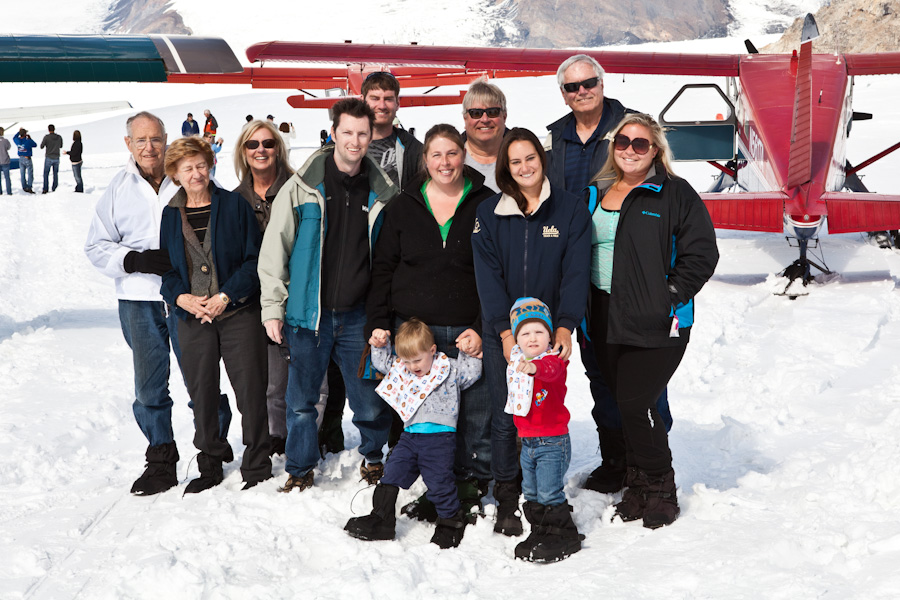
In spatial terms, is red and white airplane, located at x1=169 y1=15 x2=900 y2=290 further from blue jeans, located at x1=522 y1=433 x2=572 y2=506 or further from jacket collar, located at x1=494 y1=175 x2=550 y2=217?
blue jeans, located at x1=522 y1=433 x2=572 y2=506

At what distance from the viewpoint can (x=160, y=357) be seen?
396 centimetres

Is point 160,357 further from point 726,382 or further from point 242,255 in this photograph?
point 726,382

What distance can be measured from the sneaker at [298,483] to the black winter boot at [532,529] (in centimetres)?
113

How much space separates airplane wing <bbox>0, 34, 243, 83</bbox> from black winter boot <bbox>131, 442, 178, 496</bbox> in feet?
13.4

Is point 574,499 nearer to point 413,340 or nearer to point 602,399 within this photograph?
point 602,399

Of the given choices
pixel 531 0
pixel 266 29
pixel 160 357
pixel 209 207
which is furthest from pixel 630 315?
pixel 531 0

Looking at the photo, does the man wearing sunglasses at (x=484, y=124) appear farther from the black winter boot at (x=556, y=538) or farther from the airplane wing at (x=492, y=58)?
the airplane wing at (x=492, y=58)

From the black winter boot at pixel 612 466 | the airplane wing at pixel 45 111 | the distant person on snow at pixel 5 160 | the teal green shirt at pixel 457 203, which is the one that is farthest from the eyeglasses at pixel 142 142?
the airplane wing at pixel 45 111

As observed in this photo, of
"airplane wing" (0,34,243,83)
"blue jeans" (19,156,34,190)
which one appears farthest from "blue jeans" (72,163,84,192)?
"airplane wing" (0,34,243,83)

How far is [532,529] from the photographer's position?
323cm

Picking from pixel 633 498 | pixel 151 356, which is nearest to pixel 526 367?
pixel 633 498

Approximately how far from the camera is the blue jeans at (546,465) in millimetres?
3178

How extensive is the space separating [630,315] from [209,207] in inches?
80.8

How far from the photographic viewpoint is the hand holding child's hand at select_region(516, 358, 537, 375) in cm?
307
